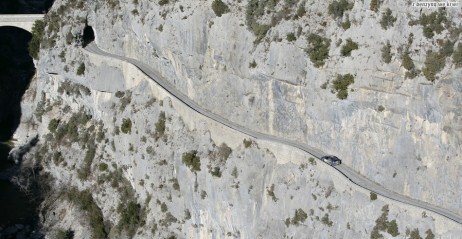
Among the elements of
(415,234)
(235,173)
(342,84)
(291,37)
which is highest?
(291,37)

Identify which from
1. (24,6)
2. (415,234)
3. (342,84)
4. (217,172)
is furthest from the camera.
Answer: (24,6)

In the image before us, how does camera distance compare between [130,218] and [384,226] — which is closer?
[384,226]

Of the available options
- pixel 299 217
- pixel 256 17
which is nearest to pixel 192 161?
pixel 299 217

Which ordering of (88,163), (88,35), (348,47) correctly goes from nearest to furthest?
(348,47) < (88,163) < (88,35)

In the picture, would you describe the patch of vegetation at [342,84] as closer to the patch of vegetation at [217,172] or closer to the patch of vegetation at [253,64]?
the patch of vegetation at [253,64]

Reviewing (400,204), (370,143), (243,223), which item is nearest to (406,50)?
(370,143)

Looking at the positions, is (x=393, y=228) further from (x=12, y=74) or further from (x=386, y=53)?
(x=12, y=74)
